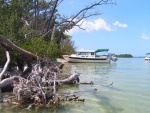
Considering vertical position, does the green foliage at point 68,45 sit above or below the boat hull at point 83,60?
above

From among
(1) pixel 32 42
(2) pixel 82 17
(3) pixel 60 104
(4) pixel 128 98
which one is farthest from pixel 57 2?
(3) pixel 60 104

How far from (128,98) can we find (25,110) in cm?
554

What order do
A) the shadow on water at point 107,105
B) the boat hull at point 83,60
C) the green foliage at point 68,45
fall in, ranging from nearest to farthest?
the shadow on water at point 107,105 < the boat hull at point 83,60 < the green foliage at point 68,45

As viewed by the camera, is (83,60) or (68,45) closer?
(83,60)

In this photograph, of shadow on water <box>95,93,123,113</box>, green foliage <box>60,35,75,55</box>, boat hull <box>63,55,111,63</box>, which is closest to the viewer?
shadow on water <box>95,93,123,113</box>

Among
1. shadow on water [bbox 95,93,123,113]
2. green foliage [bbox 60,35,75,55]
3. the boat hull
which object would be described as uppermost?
green foliage [bbox 60,35,75,55]

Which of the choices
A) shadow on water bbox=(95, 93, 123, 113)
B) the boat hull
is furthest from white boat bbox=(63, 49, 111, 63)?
shadow on water bbox=(95, 93, 123, 113)

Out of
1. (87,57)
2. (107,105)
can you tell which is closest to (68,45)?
(87,57)

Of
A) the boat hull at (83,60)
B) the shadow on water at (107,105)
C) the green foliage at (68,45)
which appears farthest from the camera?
the green foliage at (68,45)

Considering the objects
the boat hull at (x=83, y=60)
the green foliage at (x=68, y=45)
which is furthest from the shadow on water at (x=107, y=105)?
the green foliage at (x=68, y=45)

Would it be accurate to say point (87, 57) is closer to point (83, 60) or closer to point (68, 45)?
point (83, 60)

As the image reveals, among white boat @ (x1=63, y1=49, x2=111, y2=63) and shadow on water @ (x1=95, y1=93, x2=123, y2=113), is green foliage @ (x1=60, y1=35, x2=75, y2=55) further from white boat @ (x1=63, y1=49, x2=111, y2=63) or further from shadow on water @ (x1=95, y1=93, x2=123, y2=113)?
shadow on water @ (x1=95, y1=93, x2=123, y2=113)

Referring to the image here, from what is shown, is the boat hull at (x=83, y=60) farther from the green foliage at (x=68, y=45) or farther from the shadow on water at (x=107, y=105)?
the shadow on water at (x=107, y=105)

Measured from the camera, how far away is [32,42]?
18375mm
